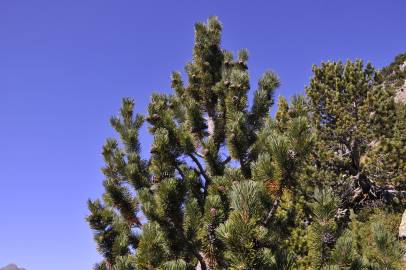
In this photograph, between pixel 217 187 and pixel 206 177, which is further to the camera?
pixel 206 177

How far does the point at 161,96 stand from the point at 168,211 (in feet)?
8.39

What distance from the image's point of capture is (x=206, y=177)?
6336 millimetres

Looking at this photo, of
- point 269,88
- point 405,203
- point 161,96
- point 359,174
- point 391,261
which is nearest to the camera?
point 391,261

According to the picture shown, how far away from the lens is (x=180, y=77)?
8.01 metres

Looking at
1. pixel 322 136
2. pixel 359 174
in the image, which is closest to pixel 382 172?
pixel 359 174

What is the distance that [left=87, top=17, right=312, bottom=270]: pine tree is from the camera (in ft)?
12.4

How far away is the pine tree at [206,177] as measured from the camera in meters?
3.77

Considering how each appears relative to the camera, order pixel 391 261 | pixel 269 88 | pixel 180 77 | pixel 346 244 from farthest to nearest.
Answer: pixel 180 77 < pixel 269 88 < pixel 391 261 < pixel 346 244

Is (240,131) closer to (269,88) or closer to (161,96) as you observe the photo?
(269,88)

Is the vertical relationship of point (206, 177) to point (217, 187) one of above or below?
above

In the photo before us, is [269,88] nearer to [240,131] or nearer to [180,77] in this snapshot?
[240,131]

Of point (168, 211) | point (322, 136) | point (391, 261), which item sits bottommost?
point (391, 261)

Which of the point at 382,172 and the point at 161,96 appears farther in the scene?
the point at 382,172

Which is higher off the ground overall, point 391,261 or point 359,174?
point 359,174
